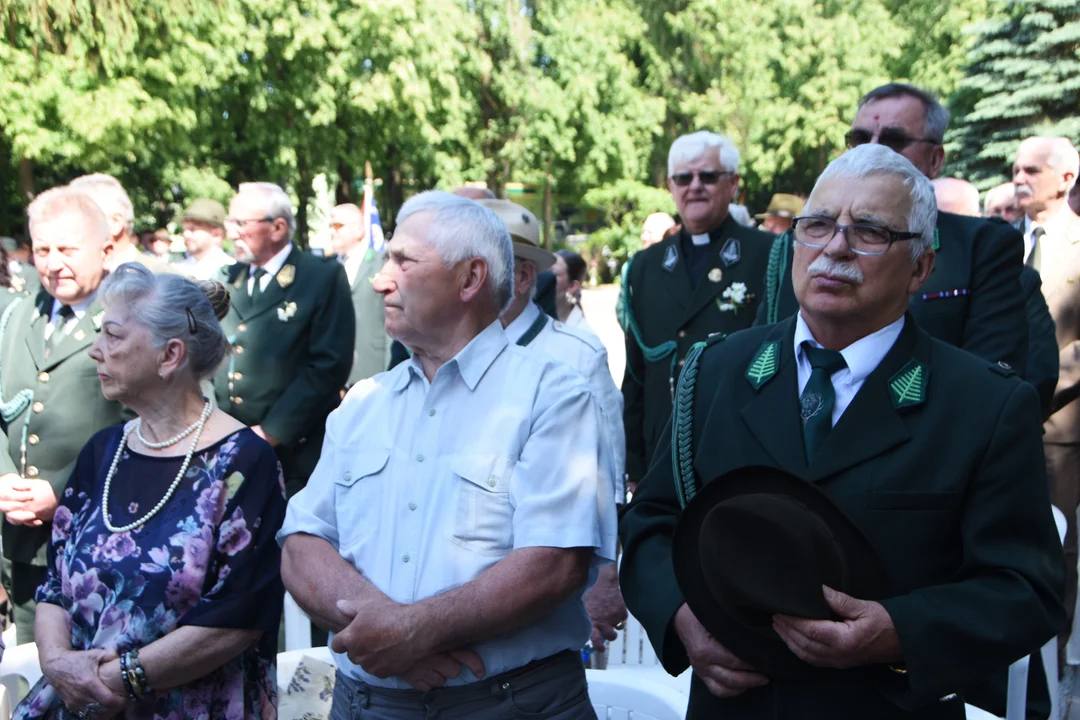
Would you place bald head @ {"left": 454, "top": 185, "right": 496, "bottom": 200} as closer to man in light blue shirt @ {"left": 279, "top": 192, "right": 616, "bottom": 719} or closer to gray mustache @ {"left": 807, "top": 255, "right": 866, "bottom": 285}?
man in light blue shirt @ {"left": 279, "top": 192, "right": 616, "bottom": 719}

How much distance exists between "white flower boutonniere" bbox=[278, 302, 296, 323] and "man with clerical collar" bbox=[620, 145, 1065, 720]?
11.8ft

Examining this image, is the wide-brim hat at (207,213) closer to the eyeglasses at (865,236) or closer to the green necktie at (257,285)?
the green necktie at (257,285)

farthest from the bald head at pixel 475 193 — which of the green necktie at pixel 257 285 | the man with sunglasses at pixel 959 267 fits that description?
the man with sunglasses at pixel 959 267

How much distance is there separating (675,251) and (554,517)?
3.02 meters

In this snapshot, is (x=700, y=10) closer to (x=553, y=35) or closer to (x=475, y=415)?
(x=553, y=35)

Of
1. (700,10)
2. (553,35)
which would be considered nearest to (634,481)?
(553,35)

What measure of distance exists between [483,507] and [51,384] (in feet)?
8.45

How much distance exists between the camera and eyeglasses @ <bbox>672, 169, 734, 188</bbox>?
16.8 feet

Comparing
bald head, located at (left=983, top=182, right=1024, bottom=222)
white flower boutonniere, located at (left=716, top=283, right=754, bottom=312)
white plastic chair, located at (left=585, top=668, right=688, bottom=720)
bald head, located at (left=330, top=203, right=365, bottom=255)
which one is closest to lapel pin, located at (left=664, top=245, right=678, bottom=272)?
white flower boutonniere, located at (left=716, top=283, right=754, bottom=312)

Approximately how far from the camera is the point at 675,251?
5.39 meters

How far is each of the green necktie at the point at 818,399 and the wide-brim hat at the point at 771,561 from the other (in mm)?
180

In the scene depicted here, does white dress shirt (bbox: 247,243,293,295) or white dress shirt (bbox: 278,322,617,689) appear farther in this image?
white dress shirt (bbox: 247,243,293,295)

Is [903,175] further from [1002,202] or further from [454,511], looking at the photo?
[1002,202]

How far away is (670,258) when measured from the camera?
5.38 meters
